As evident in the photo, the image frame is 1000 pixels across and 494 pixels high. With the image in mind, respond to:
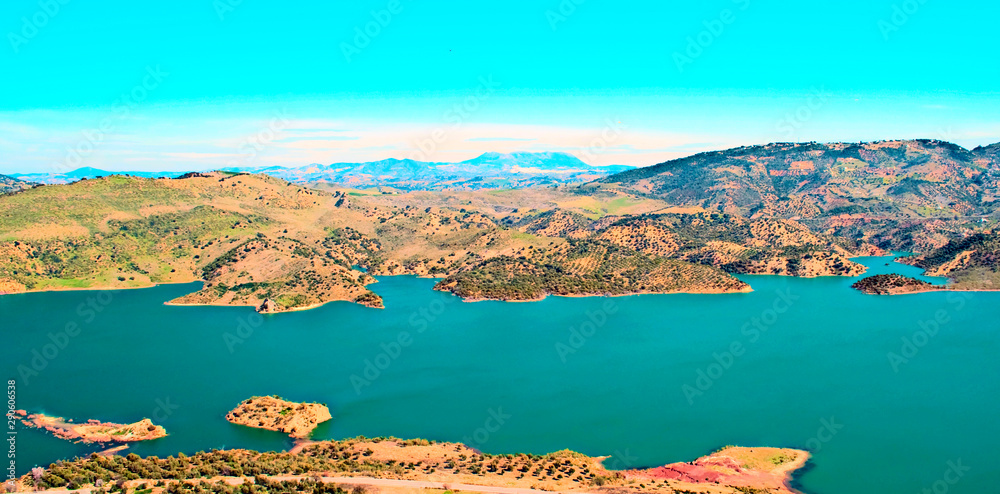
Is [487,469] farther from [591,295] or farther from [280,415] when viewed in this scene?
[591,295]

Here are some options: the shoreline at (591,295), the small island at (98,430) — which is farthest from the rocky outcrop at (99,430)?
the shoreline at (591,295)

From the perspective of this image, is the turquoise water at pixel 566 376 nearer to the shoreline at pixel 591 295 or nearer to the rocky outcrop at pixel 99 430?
the rocky outcrop at pixel 99 430

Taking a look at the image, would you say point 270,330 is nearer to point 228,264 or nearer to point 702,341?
point 228,264

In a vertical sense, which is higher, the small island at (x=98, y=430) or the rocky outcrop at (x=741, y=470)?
the small island at (x=98, y=430)

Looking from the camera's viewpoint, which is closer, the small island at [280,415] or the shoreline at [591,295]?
the small island at [280,415]

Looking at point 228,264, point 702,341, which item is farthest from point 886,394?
point 228,264

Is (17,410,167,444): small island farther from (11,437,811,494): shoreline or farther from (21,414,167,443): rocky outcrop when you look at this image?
(11,437,811,494): shoreline

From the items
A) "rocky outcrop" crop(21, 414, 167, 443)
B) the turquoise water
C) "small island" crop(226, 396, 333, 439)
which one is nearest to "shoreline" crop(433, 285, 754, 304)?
the turquoise water
